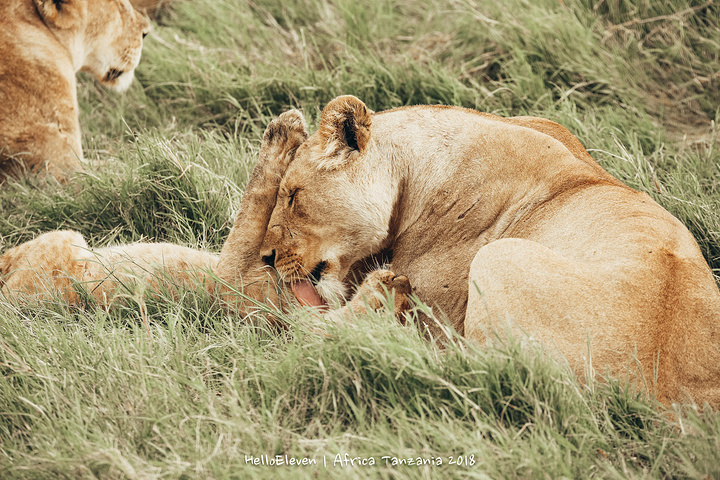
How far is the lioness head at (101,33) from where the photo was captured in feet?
13.2

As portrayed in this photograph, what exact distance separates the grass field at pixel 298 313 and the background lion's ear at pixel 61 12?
0.71m

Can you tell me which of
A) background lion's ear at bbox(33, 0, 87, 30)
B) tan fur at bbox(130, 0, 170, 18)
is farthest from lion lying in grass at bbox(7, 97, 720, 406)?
tan fur at bbox(130, 0, 170, 18)

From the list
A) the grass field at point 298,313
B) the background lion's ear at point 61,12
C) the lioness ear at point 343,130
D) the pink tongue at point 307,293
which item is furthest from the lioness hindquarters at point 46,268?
the background lion's ear at point 61,12

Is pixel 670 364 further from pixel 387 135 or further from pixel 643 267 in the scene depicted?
pixel 387 135

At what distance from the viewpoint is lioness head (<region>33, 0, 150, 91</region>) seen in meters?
4.03

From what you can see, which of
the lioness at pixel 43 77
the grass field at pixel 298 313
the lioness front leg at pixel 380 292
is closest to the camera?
the grass field at pixel 298 313

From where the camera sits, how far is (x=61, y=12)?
13.2 ft

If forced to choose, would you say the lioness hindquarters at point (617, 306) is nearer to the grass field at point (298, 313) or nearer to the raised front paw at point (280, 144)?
the grass field at point (298, 313)

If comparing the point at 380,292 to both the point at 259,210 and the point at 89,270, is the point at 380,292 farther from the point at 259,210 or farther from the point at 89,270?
the point at 89,270

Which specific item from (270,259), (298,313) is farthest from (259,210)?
(298,313)

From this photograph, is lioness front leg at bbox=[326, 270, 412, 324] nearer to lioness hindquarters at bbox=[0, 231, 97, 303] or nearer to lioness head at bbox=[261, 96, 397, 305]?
lioness head at bbox=[261, 96, 397, 305]

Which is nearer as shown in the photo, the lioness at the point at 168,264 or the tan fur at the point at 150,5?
the lioness at the point at 168,264

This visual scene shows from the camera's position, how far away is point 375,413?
2.09 m

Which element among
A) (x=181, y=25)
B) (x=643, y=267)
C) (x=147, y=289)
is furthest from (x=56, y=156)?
(x=643, y=267)
